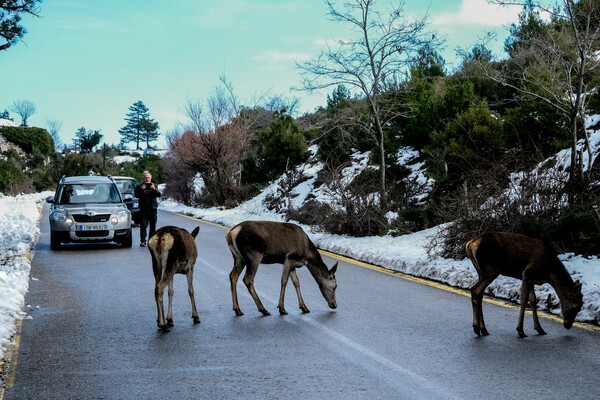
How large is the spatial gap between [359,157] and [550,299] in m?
29.1

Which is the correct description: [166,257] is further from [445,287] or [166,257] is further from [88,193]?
[88,193]

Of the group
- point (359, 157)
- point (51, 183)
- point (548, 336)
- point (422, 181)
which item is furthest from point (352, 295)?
point (51, 183)

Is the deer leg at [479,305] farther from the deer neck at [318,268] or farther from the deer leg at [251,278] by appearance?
the deer leg at [251,278]

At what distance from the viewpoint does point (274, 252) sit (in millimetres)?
8516

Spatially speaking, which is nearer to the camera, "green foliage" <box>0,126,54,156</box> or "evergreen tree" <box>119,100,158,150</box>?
"green foliage" <box>0,126,54,156</box>

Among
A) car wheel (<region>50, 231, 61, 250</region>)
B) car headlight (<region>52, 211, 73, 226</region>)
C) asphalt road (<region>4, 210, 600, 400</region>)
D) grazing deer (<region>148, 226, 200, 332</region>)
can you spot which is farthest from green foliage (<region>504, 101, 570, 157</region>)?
grazing deer (<region>148, 226, 200, 332</region>)

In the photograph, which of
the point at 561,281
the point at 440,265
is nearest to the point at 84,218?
the point at 440,265

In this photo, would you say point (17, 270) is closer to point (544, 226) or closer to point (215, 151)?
point (544, 226)

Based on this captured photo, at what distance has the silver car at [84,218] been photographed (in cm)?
1706

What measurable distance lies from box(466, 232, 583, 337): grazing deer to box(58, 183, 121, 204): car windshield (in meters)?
13.4

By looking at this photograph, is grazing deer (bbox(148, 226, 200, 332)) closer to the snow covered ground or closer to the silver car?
the snow covered ground

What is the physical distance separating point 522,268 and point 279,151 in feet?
118

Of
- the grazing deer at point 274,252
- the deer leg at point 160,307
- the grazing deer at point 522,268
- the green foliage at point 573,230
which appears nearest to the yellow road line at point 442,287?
the grazing deer at point 522,268

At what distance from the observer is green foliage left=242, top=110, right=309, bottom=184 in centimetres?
4172
